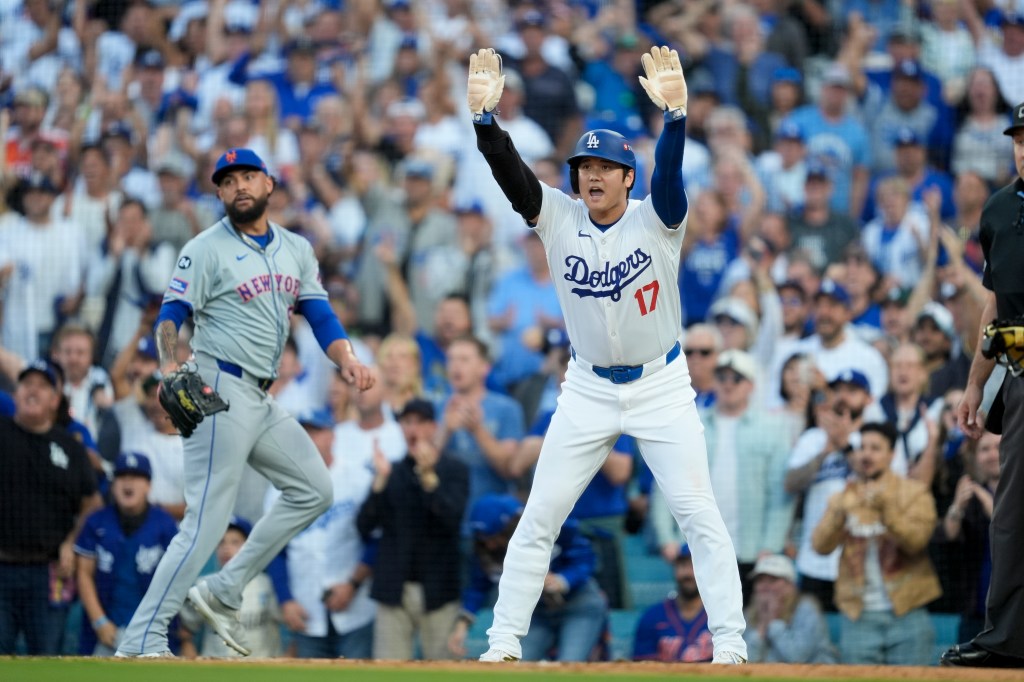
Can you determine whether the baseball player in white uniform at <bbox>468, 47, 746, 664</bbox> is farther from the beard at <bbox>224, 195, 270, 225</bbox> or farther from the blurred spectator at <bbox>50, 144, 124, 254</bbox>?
the blurred spectator at <bbox>50, 144, 124, 254</bbox>

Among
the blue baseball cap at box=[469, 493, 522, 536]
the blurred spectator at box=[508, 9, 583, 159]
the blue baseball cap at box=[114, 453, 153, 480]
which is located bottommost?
the blue baseball cap at box=[469, 493, 522, 536]

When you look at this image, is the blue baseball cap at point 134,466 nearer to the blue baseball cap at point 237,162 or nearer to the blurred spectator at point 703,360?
the blue baseball cap at point 237,162

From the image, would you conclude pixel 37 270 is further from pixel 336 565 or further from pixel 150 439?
pixel 336 565

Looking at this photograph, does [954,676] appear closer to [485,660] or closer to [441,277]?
[485,660]

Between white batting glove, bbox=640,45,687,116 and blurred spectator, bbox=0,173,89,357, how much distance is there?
18.1ft

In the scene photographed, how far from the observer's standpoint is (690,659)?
24.2 ft

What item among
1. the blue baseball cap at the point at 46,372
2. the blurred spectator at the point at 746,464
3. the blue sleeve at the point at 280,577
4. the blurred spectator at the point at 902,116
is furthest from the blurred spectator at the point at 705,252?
the blue baseball cap at the point at 46,372

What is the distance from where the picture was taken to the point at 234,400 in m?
5.89

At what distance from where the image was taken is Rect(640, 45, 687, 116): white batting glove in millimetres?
5082

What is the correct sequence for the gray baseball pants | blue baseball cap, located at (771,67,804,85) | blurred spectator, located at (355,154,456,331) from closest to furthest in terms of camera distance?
1. the gray baseball pants
2. blurred spectator, located at (355,154,456,331)
3. blue baseball cap, located at (771,67,804,85)

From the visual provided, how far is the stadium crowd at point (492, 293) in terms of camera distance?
7688 millimetres

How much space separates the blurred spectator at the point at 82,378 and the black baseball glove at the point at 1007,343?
18.0 ft

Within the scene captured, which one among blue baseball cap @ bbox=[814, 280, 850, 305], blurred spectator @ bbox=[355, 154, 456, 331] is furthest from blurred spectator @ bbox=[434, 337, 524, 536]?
blue baseball cap @ bbox=[814, 280, 850, 305]

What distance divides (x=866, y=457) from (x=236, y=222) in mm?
3600
